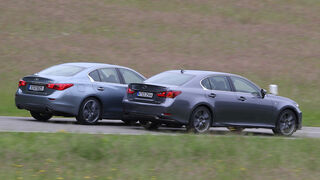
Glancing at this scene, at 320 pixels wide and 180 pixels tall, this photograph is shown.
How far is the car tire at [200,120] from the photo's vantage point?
14664 millimetres

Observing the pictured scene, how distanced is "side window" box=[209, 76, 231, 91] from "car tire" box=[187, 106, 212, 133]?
65 cm

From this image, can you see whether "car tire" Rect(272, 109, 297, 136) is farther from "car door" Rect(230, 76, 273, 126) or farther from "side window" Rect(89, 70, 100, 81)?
"side window" Rect(89, 70, 100, 81)

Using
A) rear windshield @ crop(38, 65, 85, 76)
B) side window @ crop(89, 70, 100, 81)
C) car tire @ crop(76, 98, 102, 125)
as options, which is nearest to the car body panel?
car tire @ crop(76, 98, 102, 125)

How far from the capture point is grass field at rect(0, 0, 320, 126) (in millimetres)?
29828

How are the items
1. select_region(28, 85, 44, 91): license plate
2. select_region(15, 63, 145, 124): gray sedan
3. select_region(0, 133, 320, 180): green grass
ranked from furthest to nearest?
select_region(28, 85, 44, 91): license plate, select_region(15, 63, 145, 124): gray sedan, select_region(0, 133, 320, 180): green grass

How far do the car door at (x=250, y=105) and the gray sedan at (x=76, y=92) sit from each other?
2959mm

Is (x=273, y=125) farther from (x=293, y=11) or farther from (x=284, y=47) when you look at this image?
(x=293, y=11)

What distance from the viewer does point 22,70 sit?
27.6 m

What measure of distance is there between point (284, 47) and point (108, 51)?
30.2ft

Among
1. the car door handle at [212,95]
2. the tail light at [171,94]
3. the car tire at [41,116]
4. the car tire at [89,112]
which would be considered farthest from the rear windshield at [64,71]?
the car door handle at [212,95]

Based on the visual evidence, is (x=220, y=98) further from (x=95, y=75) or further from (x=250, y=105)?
(x=95, y=75)

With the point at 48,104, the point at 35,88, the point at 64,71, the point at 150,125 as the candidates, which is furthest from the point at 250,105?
the point at 35,88

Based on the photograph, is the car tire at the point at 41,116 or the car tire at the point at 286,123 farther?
the car tire at the point at 41,116

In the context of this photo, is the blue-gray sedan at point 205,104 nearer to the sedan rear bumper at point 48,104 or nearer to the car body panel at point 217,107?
the car body panel at point 217,107
